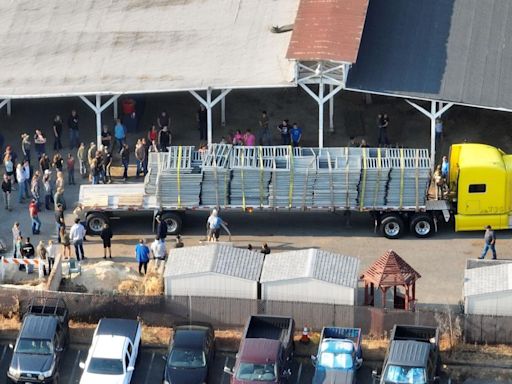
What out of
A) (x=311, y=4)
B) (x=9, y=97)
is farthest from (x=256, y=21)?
(x=9, y=97)

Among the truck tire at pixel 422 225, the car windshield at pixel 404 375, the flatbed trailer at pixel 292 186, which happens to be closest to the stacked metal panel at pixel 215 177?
the flatbed trailer at pixel 292 186

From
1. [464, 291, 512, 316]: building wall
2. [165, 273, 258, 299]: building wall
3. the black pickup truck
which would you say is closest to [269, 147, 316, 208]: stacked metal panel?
[165, 273, 258, 299]: building wall

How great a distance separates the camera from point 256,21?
62.5 metres

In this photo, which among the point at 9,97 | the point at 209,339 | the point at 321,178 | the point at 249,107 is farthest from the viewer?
the point at 249,107

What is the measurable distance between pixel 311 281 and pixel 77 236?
25.4 feet

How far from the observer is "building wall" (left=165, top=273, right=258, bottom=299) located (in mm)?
50594

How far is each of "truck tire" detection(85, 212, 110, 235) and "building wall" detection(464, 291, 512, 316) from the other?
39.5 feet

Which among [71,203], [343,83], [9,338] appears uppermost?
[343,83]

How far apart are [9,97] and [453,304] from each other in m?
16.7

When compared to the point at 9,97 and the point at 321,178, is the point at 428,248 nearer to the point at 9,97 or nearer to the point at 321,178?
the point at 321,178

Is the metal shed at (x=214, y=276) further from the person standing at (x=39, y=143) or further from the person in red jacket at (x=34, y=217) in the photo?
the person standing at (x=39, y=143)

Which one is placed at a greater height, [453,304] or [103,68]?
[103,68]

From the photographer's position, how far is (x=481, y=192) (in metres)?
55.2

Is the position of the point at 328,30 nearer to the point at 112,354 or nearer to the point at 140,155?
the point at 140,155
